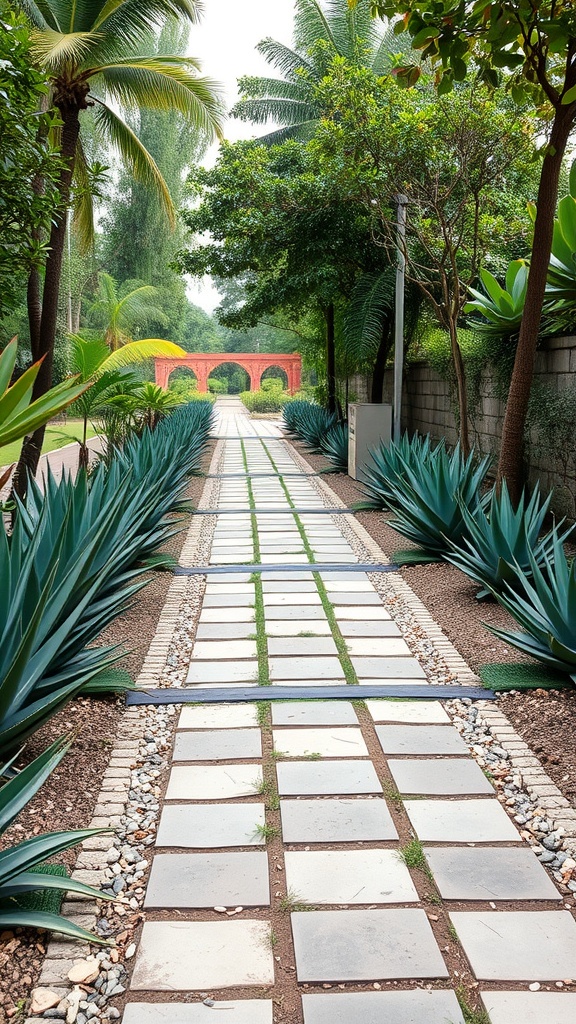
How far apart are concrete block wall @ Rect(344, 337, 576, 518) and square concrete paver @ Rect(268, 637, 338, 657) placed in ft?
9.74

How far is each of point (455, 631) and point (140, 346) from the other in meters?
9.88

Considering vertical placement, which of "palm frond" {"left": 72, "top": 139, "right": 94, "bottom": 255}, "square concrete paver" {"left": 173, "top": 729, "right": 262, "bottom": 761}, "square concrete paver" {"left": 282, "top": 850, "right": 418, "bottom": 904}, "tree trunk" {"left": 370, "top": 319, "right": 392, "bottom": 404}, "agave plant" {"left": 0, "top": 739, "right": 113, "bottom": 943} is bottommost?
"square concrete paver" {"left": 282, "top": 850, "right": 418, "bottom": 904}

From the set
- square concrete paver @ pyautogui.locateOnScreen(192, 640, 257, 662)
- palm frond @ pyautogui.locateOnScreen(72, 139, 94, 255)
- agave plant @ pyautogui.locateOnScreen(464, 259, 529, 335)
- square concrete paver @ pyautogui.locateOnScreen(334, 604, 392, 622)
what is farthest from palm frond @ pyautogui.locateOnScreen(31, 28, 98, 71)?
square concrete paver @ pyautogui.locateOnScreen(192, 640, 257, 662)

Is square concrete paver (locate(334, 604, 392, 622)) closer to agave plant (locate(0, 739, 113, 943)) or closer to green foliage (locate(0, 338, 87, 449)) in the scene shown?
agave plant (locate(0, 739, 113, 943))

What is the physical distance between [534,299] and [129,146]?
27.3 feet

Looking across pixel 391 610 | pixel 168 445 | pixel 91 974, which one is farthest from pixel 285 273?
pixel 91 974

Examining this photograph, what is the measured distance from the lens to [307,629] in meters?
4.70

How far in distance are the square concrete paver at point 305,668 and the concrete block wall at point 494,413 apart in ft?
10.5

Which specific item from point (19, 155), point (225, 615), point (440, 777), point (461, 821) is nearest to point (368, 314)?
point (19, 155)

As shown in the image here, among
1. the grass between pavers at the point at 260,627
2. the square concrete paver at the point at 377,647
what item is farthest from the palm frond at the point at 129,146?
the square concrete paver at the point at 377,647

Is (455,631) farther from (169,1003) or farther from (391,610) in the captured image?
(169,1003)

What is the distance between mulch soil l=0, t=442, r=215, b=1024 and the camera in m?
1.97

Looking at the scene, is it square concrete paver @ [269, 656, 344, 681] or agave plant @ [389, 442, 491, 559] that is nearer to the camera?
square concrete paver @ [269, 656, 344, 681]

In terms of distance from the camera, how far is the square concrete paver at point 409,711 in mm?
3480
